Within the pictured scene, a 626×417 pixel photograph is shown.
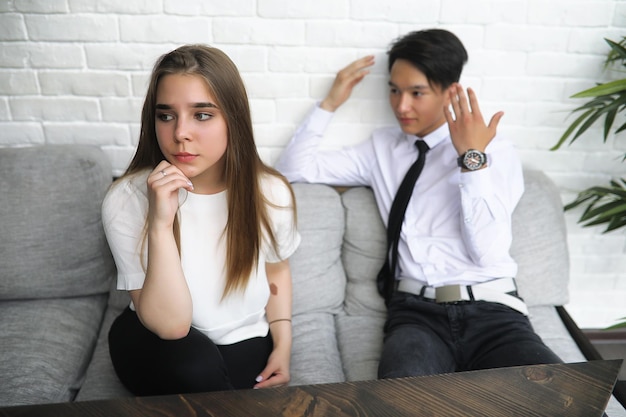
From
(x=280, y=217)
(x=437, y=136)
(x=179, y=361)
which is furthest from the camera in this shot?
(x=437, y=136)

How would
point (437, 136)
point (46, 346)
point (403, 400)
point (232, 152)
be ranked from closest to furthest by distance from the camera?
point (403, 400), point (232, 152), point (46, 346), point (437, 136)

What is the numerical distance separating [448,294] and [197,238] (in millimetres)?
806

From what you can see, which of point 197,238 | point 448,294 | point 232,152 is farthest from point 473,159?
point 197,238

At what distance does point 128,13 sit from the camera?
1.86 metres

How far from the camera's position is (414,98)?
6.07 feet

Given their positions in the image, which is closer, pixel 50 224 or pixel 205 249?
pixel 205 249

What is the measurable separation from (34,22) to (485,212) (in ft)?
5.26

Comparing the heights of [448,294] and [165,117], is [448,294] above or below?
below

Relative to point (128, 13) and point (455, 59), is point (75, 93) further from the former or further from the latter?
point (455, 59)

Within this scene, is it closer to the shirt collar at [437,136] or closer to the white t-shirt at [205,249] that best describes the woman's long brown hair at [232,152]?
the white t-shirt at [205,249]

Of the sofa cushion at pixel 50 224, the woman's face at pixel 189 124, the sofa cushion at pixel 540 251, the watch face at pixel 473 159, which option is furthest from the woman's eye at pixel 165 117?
the sofa cushion at pixel 540 251

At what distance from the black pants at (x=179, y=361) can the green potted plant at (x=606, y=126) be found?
1226 mm

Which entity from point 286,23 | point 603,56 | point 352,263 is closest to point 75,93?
point 286,23

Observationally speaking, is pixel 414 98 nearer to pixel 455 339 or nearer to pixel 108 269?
pixel 455 339
